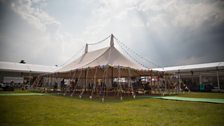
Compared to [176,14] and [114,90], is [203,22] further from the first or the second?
[114,90]

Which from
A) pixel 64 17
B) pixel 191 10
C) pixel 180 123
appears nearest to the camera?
pixel 180 123

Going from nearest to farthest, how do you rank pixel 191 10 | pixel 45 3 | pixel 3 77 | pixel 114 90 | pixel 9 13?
pixel 9 13, pixel 191 10, pixel 45 3, pixel 114 90, pixel 3 77

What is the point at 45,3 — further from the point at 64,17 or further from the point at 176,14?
the point at 176,14

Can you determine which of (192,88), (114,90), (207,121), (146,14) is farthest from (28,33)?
(192,88)

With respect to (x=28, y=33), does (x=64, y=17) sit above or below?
above

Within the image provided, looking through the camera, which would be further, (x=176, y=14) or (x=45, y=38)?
(x=45, y=38)

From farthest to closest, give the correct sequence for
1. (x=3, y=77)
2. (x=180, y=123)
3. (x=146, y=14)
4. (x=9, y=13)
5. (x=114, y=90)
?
(x=3, y=77)
(x=114, y=90)
(x=146, y=14)
(x=9, y=13)
(x=180, y=123)

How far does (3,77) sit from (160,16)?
64.6ft

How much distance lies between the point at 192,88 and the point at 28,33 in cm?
1680

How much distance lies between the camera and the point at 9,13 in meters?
3.65

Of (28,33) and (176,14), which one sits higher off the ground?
(176,14)

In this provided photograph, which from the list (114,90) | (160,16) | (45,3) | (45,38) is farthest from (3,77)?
(160,16)

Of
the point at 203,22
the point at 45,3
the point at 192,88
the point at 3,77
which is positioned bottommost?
the point at 192,88

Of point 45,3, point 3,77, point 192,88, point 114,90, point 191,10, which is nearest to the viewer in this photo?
point 191,10
